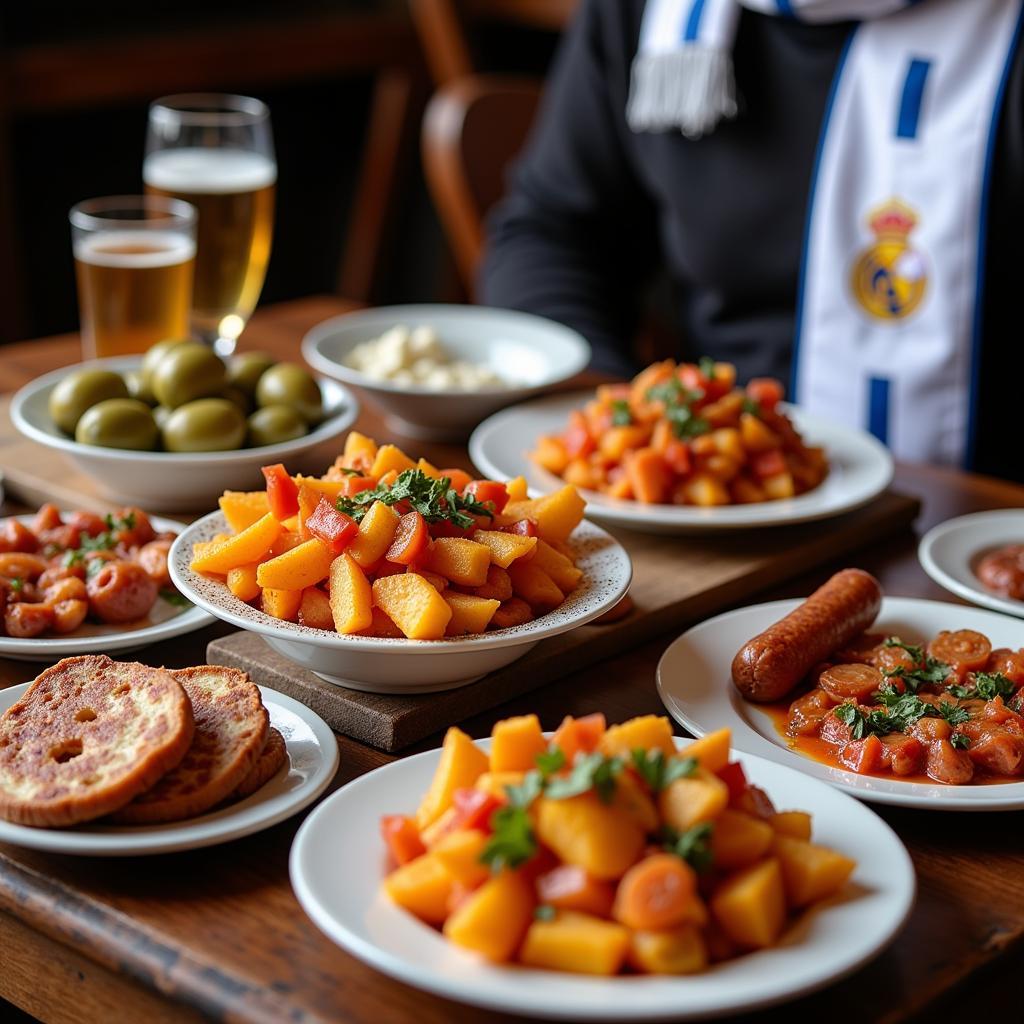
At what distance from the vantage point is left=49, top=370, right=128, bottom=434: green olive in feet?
6.01

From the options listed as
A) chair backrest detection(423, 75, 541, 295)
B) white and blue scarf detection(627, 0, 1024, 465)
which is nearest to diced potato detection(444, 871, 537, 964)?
white and blue scarf detection(627, 0, 1024, 465)

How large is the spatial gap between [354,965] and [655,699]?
0.51 m

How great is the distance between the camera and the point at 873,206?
264cm

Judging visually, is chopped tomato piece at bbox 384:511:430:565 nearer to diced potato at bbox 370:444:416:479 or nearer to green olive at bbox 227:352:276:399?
diced potato at bbox 370:444:416:479

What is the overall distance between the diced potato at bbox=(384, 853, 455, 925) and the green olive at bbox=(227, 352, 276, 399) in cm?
110

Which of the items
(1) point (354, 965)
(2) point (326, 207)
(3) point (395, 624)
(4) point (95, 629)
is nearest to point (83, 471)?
(4) point (95, 629)

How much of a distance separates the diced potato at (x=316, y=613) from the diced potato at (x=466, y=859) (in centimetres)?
37

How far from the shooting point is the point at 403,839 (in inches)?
38.8

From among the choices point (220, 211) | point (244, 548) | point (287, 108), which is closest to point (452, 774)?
point (244, 548)

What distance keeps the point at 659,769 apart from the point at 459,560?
366 mm

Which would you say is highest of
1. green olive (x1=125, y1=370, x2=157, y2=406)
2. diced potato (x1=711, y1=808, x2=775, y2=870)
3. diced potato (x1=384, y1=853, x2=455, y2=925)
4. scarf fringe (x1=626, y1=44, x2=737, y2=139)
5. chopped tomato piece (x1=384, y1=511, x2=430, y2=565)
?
scarf fringe (x1=626, y1=44, x2=737, y2=139)

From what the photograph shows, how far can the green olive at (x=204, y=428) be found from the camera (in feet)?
5.82

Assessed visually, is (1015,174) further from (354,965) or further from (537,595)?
(354,965)

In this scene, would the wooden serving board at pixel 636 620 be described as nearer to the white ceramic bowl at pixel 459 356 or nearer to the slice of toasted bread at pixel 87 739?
the slice of toasted bread at pixel 87 739
